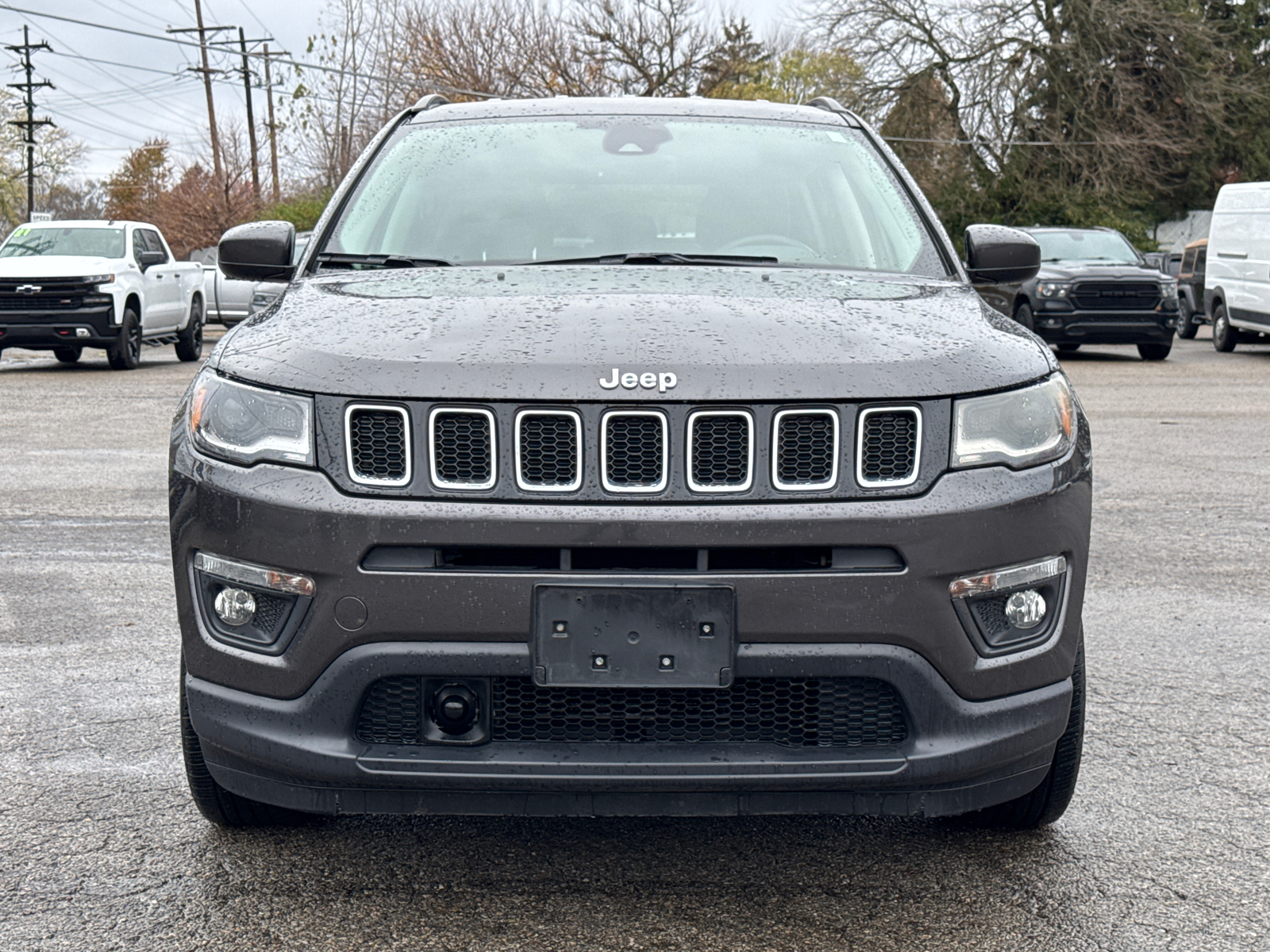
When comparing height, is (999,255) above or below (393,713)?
above

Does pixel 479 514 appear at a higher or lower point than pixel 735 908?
higher

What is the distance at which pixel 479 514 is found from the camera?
270 cm

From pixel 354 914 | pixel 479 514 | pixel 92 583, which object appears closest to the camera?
pixel 479 514

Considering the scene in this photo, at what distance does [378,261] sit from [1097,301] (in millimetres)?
16943

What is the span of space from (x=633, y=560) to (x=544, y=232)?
149 cm

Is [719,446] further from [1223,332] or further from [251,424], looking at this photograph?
[1223,332]

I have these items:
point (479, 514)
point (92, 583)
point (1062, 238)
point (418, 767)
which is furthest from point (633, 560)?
point (1062, 238)

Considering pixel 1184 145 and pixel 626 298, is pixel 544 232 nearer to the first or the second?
pixel 626 298

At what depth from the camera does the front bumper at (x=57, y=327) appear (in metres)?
18.0

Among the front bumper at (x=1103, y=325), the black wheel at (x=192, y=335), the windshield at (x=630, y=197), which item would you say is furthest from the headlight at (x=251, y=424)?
the black wheel at (x=192, y=335)

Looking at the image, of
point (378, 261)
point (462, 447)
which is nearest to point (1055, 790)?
point (462, 447)

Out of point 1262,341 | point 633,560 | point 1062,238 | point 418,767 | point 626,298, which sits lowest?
point 1262,341

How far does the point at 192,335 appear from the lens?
21.0 meters

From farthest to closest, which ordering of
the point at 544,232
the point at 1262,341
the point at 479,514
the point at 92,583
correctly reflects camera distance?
the point at 1262,341
the point at 92,583
the point at 544,232
the point at 479,514
